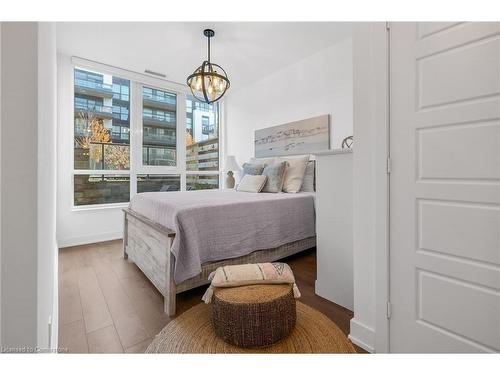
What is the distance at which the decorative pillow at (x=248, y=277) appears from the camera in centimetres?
139

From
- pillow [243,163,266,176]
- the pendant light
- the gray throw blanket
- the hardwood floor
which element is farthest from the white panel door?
pillow [243,163,266,176]

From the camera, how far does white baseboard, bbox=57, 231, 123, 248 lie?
348 cm

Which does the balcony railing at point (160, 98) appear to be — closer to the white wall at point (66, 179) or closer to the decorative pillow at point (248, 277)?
the white wall at point (66, 179)

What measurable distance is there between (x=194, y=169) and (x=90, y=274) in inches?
113

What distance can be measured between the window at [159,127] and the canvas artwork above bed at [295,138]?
1643mm

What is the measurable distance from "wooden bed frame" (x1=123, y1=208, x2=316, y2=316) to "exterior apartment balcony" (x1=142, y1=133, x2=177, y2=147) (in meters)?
1.97

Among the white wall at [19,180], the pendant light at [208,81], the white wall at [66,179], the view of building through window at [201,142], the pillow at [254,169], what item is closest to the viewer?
the white wall at [19,180]

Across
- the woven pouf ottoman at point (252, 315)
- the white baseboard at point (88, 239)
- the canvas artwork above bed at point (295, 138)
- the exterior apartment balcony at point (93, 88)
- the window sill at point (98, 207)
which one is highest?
the exterior apartment balcony at point (93, 88)

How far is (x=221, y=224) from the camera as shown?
2.06 m

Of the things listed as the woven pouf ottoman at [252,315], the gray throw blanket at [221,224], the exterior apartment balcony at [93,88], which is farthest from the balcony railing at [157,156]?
the woven pouf ottoman at [252,315]

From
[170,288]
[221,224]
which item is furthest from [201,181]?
[170,288]

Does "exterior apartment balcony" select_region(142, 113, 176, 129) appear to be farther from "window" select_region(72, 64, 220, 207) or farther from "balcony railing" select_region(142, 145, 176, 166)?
"balcony railing" select_region(142, 145, 176, 166)

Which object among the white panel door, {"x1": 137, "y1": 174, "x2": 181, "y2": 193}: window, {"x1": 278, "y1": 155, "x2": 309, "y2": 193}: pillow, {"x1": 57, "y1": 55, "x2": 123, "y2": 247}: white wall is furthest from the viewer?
{"x1": 137, "y1": 174, "x2": 181, "y2": 193}: window

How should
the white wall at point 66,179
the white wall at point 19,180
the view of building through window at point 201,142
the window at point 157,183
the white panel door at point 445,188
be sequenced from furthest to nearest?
the view of building through window at point 201,142 → the window at point 157,183 → the white wall at point 66,179 → the white panel door at point 445,188 → the white wall at point 19,180
